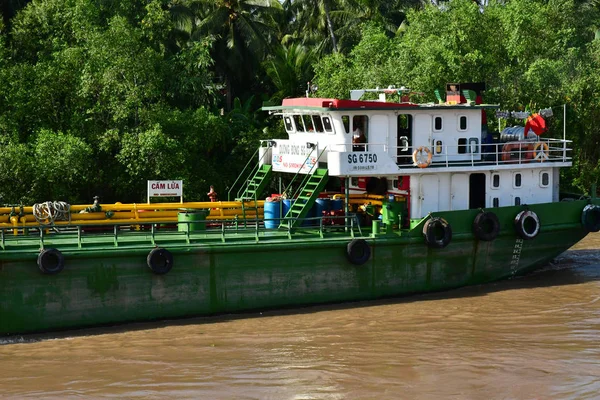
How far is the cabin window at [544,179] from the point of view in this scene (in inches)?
882

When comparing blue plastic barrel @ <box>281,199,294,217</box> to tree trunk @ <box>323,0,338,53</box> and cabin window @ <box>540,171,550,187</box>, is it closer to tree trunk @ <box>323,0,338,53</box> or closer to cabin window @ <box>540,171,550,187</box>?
cabin window @ <box>540,171,550,187</box>

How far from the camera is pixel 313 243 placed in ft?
62.2

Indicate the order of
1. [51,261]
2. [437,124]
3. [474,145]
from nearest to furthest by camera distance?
[51,261]
[437,124]
[474,145]

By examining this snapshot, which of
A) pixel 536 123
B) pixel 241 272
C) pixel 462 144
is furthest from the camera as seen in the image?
pixel 536 123

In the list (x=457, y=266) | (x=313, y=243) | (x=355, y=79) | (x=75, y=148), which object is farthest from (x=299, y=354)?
(x=355, y=79)

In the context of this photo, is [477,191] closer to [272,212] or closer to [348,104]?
[348,104]

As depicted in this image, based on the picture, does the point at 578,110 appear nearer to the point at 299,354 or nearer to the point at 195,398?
the point at 299,354

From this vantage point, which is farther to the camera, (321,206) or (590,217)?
(590,217)

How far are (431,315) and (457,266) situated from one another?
2246 mm

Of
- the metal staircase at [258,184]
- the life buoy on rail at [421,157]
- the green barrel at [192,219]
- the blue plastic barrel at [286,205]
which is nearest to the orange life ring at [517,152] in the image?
the life buoy on rail at [421,157]

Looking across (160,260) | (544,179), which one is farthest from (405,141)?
(160,260)

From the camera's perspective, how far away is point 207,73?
32.4 metres

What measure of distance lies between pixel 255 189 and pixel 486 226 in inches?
209

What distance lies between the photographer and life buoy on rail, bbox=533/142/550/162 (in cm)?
2195
